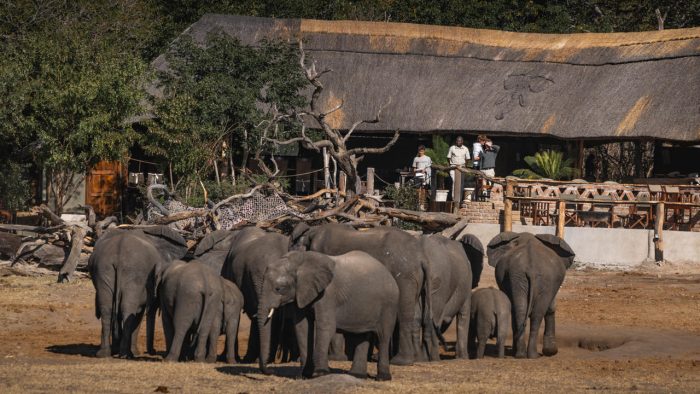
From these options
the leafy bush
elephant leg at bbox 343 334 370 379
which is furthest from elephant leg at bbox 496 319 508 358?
the leafy bush

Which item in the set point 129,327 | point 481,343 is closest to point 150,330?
point 129,327

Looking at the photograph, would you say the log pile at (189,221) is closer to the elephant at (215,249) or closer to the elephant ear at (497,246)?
the elephant at (215,249)

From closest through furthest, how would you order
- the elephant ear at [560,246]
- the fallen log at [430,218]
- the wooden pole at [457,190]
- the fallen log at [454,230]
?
the elephant ear at [560,246], the fallen log at [430,218], the fallen log at [454,230], the wooden pole at [457,190]

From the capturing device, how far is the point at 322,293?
52.1ft

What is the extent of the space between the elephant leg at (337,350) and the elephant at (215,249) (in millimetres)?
3499

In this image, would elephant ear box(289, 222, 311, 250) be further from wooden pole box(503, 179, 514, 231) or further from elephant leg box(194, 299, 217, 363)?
wooden pole box(503, 179, 514, 231)

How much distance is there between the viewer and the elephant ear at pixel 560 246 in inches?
868

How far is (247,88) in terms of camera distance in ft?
121

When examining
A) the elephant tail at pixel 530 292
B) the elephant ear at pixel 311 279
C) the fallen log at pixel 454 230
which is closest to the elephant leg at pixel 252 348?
the elephant ear at pixel 311 279

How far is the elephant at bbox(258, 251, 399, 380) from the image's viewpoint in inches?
625

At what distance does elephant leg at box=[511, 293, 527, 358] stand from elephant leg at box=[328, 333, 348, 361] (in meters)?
2.98

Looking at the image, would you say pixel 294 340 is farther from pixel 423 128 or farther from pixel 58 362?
pixel 423 128

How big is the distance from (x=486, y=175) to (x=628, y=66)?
10.1 metres

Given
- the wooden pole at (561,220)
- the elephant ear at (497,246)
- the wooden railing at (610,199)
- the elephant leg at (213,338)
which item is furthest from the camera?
the wooden pole at (561,220)
